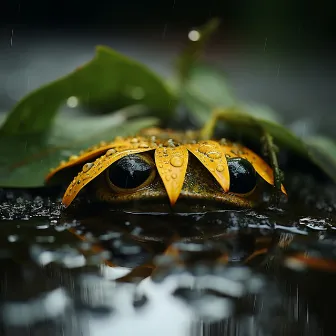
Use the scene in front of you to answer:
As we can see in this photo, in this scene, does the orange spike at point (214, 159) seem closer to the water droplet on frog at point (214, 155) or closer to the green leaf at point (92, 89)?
the water droplet on frog at point (214, 155)

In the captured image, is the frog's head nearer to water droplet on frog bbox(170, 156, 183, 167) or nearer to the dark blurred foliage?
water droplet on frog bbox(170, 156, 183, 167)

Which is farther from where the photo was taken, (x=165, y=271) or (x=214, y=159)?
(x=214, y=159)

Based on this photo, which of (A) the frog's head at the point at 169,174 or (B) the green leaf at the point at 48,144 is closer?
(A) the frog's head at the point at 169,174

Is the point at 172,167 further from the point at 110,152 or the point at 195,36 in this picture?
the point at 195,36

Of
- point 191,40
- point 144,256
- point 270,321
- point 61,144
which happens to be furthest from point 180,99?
point 270,321

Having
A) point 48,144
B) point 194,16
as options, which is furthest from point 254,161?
point 194,16

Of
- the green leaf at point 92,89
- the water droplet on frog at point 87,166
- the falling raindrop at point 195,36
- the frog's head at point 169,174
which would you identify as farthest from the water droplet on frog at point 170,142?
the falling raindrop at point 195,36
